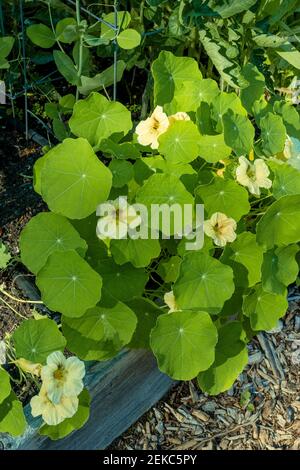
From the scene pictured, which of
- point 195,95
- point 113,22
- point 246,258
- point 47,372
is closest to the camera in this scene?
point 47,372

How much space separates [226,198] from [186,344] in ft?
1.22

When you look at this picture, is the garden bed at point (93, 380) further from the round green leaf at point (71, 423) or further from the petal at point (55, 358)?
the petal at point (55, 358)

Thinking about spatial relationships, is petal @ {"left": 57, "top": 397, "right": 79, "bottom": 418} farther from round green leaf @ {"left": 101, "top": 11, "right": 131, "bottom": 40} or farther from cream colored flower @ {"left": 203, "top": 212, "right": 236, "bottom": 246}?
round green leaf @ {"left": 101, "top": 11, "right": 131, "bottom": 40}

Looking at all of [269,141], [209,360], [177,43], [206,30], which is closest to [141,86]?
[177,43]

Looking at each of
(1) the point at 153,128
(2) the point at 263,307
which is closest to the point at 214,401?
(2) the point at 263,307

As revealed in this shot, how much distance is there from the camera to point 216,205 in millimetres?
1743

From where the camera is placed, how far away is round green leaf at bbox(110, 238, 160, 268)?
1.67 metres

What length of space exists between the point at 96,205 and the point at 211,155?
1.11 ft

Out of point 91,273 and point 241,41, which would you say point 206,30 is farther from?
point 91,273

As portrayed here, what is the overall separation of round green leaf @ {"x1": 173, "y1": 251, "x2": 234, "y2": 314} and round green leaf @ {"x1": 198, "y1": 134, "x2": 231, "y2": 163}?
10.4 inches

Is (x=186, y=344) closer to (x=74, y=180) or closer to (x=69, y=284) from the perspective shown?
(x=69, y=284)

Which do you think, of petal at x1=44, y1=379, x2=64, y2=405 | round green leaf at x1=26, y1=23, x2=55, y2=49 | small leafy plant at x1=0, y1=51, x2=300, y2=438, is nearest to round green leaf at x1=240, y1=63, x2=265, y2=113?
small leafy plant at x1=0, y1=51, x2=300, y2=438

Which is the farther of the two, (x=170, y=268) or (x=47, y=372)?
(x=170, y=268)

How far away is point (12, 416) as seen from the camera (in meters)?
1.62
